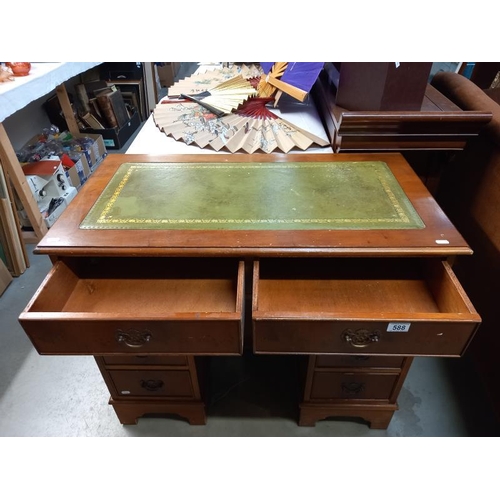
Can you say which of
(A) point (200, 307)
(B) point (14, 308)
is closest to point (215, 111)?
(A) point (200, 307)

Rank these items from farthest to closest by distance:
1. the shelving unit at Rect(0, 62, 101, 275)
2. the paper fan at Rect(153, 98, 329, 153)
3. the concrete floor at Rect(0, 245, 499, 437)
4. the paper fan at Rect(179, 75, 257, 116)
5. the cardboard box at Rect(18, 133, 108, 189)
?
1. the cardboard box at Rect(18, 133, 108, 189)
2. the paper fan at Rect(179, 75, 257, 116)
3. the shelving unit at Rect(0, 62, 101, 275)
4. the paper fan at Rect(153, 98, 329, 153)
5. the concrete floor at Rect(0, 245, 499, 437)

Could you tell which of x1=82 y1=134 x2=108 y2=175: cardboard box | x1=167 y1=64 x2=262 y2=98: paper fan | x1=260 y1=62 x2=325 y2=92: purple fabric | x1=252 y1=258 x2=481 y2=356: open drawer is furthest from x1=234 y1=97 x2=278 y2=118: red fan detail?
x1=82 y1=134 x2=108 y2=175: cardboard box

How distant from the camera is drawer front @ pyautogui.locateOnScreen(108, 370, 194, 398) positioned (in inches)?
39.2

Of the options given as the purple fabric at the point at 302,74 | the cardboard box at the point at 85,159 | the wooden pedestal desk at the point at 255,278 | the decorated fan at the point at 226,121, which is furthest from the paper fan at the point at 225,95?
the cardboard box at the point at 85,159

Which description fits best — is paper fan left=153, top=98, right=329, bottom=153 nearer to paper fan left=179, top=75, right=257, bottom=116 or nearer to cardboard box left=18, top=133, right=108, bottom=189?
paper fan left=179, top=75, right=257, bottom=116

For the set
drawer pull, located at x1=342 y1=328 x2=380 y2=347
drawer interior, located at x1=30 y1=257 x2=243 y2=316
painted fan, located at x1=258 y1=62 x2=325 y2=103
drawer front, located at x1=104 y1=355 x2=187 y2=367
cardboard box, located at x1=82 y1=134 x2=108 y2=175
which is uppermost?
painted fan, located at x1=258 y1=62 x2=325 y2=103

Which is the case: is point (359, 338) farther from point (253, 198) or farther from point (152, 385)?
point (152, 385)

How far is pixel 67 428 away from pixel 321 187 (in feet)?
3.45

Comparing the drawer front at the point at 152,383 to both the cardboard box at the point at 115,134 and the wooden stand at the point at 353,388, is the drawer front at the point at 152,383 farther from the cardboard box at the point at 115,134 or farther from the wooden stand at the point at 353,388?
the cardboard box at the point at 115,134

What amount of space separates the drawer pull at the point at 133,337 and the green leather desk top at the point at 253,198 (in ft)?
0.78

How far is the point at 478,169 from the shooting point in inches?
45.9

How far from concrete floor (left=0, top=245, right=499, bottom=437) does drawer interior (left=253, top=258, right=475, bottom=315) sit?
46cm

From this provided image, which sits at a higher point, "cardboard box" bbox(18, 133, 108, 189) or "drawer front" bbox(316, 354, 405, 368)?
"drawer front" bbox(316, 354, 405, 368)

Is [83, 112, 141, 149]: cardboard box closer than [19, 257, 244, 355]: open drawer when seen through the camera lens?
No
